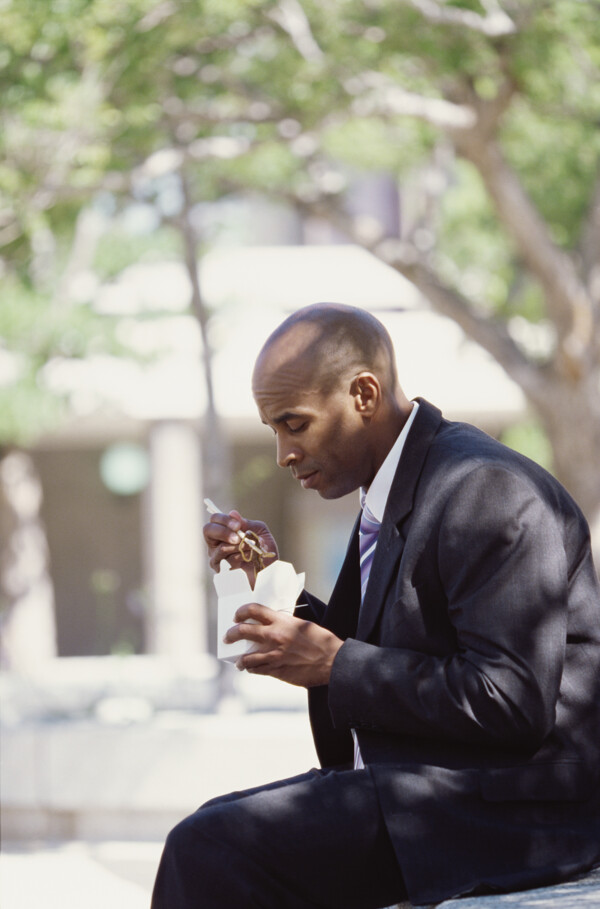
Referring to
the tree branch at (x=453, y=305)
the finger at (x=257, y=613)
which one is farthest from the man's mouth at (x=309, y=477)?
the tree branch at (x=453, y=305)

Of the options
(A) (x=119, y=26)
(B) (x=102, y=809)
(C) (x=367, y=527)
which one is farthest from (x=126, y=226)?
(C) (x=367, y=527)

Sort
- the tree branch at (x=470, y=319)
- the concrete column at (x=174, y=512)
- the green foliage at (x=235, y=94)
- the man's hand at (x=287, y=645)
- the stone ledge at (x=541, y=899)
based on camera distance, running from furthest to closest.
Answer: the concrete column at (x=174, y=512) < the tree branch at (x=470, y=319) < the green foliage at (x=235, y=94) < the man's hand at (x=287, y=645) < the stone ledge at (x=541, y=899)

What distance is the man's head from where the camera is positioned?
2.63 meters

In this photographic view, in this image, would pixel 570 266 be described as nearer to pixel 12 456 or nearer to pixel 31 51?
pixel 31 51

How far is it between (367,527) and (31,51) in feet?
18.5

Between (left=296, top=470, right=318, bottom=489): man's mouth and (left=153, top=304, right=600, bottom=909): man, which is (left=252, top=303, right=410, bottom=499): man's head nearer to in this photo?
(left=296, top=470, right=318, bottom=489): man's mouth

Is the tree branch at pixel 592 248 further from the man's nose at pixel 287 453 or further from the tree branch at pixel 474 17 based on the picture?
the man's nose at pixel 287 453

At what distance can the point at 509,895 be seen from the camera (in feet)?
7.41

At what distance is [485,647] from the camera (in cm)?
220

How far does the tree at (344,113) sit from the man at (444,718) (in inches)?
223

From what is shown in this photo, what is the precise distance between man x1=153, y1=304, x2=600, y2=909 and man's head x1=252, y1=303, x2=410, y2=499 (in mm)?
215

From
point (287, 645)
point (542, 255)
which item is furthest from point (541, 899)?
point (542, 255)

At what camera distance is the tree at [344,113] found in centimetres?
770

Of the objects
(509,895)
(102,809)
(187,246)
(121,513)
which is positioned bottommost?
(121,513)
